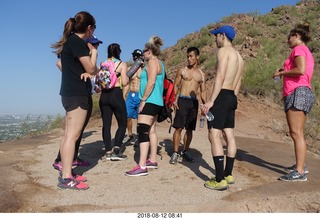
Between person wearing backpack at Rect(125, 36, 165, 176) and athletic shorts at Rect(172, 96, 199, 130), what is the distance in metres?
0.93

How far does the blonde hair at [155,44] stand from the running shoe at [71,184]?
81.0 inches

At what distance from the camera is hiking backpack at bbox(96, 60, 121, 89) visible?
17.8 ft

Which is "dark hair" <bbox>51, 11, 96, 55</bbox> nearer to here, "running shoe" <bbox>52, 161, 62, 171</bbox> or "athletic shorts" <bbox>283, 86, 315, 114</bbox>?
"running shoe" <bbox>52, 161, 62, 171</bbox>

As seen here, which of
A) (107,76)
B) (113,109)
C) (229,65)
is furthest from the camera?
(113,109)

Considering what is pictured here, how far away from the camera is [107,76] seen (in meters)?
5.43

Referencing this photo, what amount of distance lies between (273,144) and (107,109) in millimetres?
3993

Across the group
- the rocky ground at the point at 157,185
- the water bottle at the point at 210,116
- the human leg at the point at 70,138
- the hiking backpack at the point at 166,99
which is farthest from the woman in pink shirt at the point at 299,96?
the human leg at the point at 70,138

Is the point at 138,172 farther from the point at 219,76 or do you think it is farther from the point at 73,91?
the point at 219,76

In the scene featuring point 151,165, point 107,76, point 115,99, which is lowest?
point 151,165

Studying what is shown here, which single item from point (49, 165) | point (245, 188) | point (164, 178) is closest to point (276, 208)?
point (245, 188)

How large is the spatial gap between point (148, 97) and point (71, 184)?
157cm

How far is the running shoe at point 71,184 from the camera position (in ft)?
13.3

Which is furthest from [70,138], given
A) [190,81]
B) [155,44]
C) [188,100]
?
[190,81]

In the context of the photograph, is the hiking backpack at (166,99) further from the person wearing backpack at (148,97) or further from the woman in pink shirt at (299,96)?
the woman in pink shirt at (299,96)
